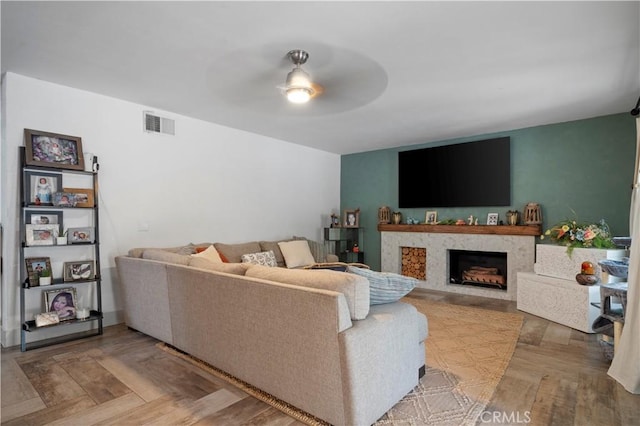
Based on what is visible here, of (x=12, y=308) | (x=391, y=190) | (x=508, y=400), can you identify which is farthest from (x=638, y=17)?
(x=12, y=308)

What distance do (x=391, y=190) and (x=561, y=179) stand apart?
2516mm

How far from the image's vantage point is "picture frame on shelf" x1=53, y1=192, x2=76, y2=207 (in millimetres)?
3139

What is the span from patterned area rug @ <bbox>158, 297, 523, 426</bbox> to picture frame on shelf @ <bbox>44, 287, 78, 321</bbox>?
0.96 metres

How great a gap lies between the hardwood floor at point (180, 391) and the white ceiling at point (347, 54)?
2.36 metres

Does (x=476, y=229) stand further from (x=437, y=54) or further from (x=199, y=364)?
(x=199, y=364)

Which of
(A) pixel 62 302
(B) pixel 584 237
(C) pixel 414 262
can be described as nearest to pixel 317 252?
(C) pixel 414 262

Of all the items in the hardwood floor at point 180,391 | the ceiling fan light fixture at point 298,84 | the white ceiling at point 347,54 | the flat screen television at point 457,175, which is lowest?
the hardwood floor at point 180,391

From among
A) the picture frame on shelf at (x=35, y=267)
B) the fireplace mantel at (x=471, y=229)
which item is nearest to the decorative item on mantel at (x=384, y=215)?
the fireplace mantel at (x=471, y=229)

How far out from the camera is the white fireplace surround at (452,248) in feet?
15.4

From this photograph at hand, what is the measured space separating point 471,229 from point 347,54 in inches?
139

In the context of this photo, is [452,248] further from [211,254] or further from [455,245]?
[211,254]

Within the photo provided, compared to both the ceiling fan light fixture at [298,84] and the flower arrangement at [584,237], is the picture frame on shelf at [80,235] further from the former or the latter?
the flower arrangement at [584,237]

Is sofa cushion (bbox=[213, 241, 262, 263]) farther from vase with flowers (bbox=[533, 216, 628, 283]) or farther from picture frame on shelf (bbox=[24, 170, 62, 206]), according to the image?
vase with flowers (bbox=[533, 216, 628, 283])

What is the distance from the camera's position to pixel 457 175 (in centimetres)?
536
